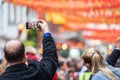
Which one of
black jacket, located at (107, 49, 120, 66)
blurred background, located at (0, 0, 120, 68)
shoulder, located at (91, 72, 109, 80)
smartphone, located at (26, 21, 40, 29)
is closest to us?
smartphone, located at (26, 21, 40, 29)

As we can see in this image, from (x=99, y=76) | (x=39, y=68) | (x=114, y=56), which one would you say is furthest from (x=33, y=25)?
(x=114, y=56)

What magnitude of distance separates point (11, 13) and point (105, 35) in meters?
9.73

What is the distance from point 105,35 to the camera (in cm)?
3581

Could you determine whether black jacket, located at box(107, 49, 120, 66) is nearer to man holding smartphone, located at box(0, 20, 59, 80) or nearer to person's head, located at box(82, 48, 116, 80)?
person's head, located at box(82, 48, 116, 80)

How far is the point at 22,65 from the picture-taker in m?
5.93

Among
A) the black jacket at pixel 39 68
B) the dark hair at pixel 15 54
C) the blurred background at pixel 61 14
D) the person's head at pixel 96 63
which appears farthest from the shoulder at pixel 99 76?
the blurred background at pixel 61 14

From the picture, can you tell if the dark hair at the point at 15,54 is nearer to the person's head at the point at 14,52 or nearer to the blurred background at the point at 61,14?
the person's head at the point at 14,52

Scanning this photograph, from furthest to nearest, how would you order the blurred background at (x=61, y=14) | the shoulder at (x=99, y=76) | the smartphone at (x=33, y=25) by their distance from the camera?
the blurred background at (x=61, y=14)
the shoulder at (x=99, y=76)
the smartphone at (x=33, y=25)

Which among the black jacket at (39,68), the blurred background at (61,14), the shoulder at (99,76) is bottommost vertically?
the blurred background at (61,14)

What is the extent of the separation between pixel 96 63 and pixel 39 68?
1727 mm

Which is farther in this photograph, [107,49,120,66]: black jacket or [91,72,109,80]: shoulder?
[107,49,120,66]: black jacket

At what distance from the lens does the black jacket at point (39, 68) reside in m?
5.92

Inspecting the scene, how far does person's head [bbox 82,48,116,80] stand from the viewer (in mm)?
7574

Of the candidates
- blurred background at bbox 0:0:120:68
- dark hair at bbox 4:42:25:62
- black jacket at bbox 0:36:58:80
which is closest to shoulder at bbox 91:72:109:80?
black jacket at bbox 0:36:58:80
